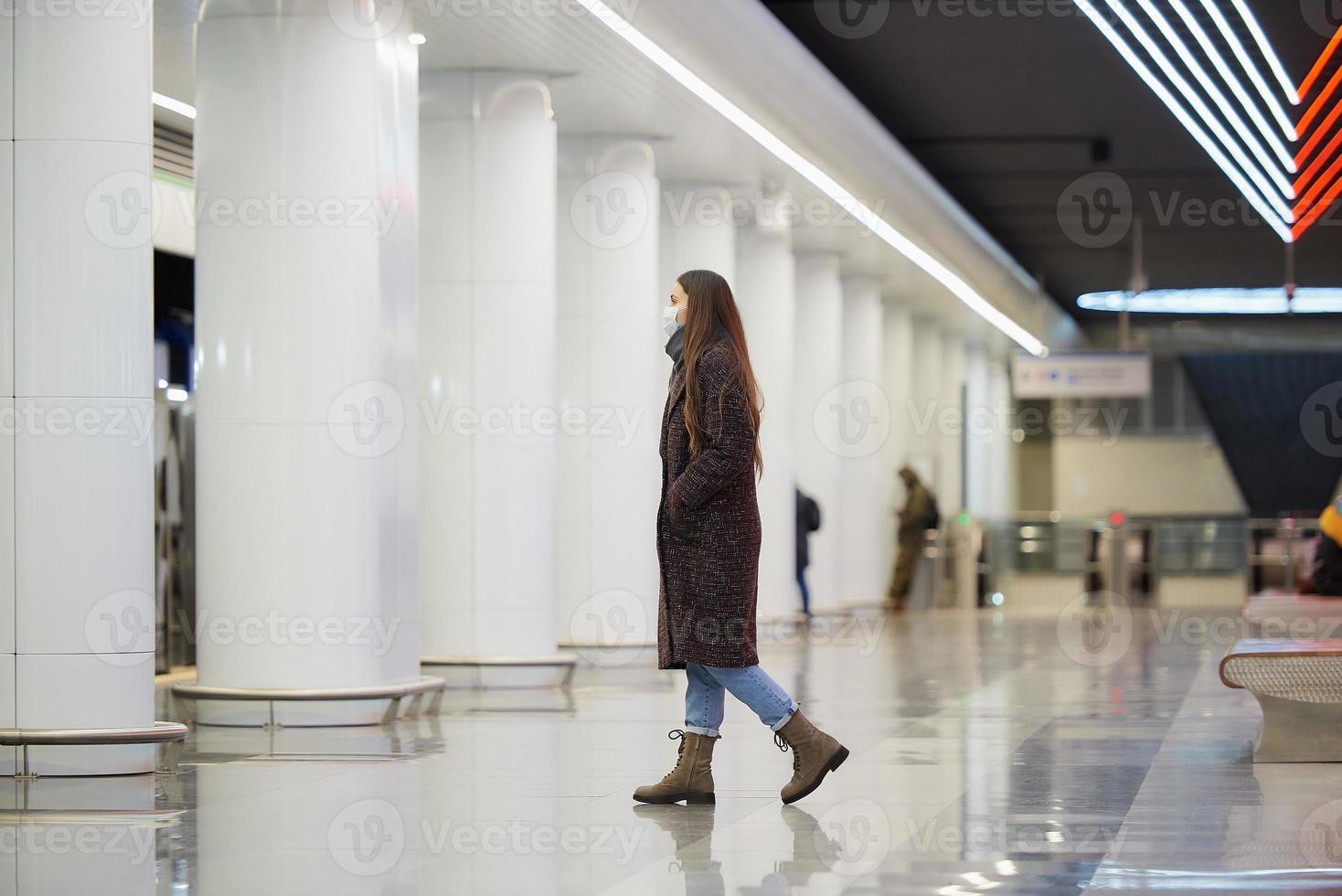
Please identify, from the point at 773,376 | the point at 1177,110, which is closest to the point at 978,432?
the point at 773,376

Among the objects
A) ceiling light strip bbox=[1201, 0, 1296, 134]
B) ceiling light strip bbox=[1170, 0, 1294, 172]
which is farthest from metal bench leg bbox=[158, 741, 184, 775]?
ceiling light strip bbox=[1170, 0, 1294, 172]

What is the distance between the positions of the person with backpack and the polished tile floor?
14049 millimetres

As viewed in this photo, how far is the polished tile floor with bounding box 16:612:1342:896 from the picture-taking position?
4.89 meters

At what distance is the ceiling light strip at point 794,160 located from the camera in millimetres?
11484

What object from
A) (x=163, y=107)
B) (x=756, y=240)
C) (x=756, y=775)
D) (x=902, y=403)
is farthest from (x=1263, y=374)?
(x=756, y=775)

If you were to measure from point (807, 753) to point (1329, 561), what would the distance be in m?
9.41

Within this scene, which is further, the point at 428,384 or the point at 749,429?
the point at 428,384

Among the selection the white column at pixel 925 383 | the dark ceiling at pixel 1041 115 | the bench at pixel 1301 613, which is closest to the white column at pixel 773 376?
the dark ceiling at pixel 1041 115

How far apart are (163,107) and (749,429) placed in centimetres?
911

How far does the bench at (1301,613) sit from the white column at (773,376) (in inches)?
218

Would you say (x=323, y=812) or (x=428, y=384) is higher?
(x=428, y=384)

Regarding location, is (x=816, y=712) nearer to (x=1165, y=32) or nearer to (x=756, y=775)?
(x=756, y=775)

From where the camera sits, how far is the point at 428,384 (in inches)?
482

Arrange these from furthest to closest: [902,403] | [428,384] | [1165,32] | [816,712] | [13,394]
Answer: [902,403] → [1165,32] → [428,384] → [816,712] → [13,394]
